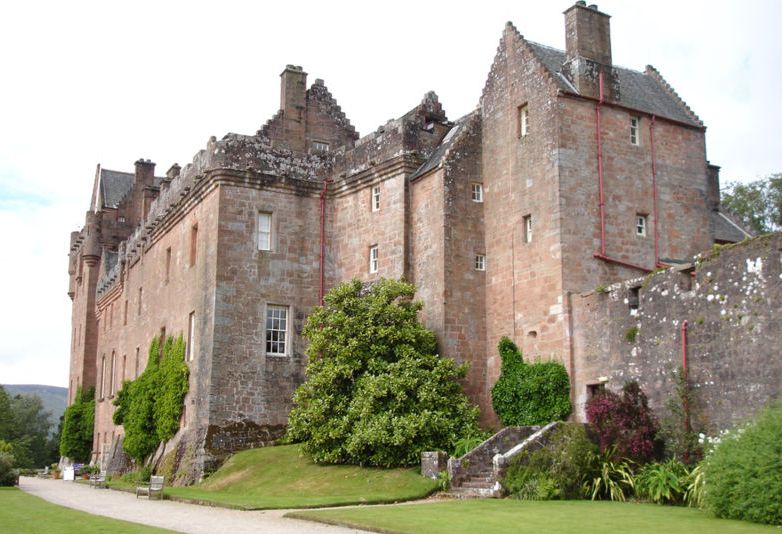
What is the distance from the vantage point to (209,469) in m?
27.5

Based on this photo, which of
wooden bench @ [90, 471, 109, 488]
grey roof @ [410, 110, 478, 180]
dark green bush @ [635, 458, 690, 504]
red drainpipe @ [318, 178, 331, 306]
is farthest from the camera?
wooden bench @ [90, 471, 109, 488]

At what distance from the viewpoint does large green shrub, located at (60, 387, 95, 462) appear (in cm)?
4991

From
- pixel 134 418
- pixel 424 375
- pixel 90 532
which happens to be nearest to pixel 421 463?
pixel 424 375

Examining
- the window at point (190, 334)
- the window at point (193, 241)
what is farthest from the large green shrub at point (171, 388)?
the window at point (193, 241)

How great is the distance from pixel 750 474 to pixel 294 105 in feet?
74.6

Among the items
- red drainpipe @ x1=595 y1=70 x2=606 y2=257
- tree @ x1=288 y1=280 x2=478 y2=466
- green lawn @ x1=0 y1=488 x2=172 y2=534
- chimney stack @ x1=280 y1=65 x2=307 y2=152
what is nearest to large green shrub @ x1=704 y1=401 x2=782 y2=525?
tree @ x1=288 y1=280 x2=478 y2=466

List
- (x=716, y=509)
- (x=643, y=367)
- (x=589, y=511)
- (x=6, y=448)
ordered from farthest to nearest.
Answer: (x=6, y=448), (x=643, y=367), (x=589, y=511), (x=716, y=509)

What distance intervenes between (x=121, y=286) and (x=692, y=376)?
3163 centimetres

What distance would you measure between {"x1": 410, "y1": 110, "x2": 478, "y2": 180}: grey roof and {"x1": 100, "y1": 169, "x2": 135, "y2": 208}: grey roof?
1178 inches

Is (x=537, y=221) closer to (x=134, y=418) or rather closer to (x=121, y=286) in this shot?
(x=134, y=418)

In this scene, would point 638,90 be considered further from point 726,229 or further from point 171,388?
point 171,388

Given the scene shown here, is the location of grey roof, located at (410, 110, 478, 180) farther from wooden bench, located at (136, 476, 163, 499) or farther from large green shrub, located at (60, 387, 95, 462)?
large green shrub, located at (60, 387, 95, 462)

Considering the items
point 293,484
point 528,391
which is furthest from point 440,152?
point 293,484

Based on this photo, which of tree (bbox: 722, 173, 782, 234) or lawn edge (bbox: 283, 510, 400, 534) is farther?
tree (bbox: 722, 173, 782, 234)
